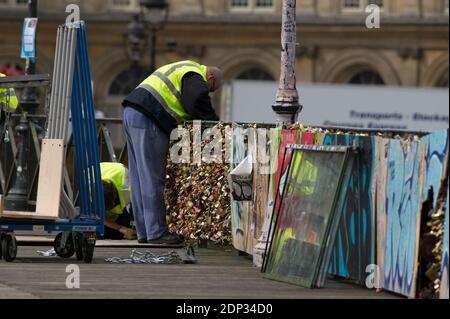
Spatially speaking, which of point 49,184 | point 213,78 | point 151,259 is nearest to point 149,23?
point 213,78

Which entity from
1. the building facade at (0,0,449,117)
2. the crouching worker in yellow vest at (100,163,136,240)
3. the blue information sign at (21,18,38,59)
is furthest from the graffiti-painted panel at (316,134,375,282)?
the building facade at (0,0,449,117)

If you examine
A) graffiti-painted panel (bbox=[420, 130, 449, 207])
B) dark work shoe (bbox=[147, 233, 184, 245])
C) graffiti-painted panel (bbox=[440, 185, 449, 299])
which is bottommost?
dark work shoe (bbox=[147, 233, 184, 245])

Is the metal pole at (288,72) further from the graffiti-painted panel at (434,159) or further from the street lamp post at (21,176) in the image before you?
the street lamp post at (21,176)

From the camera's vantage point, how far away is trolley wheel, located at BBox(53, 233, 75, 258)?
14766mm

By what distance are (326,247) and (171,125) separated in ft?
12.3

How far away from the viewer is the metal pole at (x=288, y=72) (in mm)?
15055

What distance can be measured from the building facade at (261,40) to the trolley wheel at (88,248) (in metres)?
50.1

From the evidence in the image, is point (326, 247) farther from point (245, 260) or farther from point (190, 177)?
point (190, 177)

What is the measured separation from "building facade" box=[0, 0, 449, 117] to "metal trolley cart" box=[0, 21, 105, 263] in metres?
49.9

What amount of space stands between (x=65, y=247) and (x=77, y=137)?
3.14 feet

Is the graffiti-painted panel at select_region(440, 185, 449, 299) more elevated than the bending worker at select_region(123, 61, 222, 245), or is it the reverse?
the bending worker at select_region(123, 61, 222, 245)

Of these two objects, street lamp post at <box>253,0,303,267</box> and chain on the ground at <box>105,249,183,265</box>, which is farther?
street lamp post at <box>253,0,303,267</box>

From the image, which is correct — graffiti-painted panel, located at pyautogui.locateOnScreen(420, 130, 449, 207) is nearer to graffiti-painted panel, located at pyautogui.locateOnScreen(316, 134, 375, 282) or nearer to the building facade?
graffiti-painted panel, located at pyautogui.locateOnScreen(316, 134, 375, 282)

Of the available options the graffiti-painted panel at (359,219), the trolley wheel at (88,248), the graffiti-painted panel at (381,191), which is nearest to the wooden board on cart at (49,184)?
the trolley wheel at (88,248)
